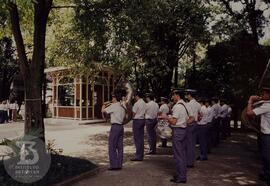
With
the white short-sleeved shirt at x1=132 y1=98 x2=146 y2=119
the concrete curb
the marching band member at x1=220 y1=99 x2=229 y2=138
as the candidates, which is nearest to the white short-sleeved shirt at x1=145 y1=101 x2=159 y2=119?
the white short-sleeved shirt at x1=132 y1=98 x2=146 y2=119

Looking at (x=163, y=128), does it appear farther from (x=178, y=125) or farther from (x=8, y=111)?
(x=8, y=111)

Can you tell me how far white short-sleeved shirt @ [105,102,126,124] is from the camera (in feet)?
36.7

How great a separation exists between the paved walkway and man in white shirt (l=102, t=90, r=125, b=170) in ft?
1.07

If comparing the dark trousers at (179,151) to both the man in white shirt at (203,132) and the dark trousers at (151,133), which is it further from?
the dark trousers at (151,133)

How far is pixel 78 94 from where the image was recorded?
3128 centimetres

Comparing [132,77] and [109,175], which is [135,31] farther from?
[132,77]

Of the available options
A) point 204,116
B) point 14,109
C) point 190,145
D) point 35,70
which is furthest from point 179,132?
point 14,109

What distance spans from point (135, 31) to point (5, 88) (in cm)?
2952

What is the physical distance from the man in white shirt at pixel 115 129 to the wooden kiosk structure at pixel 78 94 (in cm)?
1943

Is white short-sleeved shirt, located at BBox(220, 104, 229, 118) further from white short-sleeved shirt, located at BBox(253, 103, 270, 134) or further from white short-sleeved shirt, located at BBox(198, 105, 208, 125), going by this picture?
white short-sleeved shirt, located at BBox(253, 103, 270, 134)

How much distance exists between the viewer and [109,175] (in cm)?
1073

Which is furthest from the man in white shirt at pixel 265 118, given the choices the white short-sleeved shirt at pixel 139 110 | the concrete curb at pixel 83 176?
the white short-sleeved shirt at pixel 139 110

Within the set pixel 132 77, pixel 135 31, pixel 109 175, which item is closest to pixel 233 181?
pixel 109 175

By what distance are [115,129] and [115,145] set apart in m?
0.43
